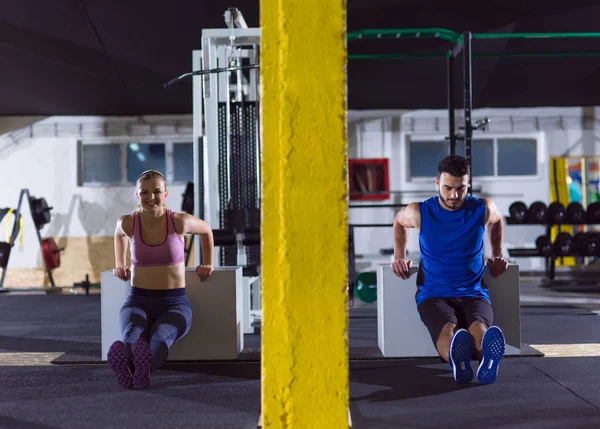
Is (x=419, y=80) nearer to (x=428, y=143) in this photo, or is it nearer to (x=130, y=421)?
(x=428, y=143)

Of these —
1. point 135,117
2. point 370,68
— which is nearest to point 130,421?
point 370,68

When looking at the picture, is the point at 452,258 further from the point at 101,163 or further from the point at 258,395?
the point at 101,163

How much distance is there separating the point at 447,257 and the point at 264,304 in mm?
1392

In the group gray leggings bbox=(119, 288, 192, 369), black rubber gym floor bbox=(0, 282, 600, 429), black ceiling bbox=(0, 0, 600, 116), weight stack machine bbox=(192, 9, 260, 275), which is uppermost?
black ceiling bbox=(0, 0, 600, 116)

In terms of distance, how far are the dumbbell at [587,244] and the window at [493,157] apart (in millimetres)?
1343

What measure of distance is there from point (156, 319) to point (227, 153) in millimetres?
1648

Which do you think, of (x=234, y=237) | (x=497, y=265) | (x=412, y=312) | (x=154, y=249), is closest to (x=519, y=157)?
(x=234, y=237)

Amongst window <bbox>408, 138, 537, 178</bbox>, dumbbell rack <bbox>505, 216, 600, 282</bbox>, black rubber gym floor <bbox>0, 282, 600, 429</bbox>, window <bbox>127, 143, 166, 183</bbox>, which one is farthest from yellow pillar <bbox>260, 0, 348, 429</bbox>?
window <bbox>127, 143, 166, 183</bbox>

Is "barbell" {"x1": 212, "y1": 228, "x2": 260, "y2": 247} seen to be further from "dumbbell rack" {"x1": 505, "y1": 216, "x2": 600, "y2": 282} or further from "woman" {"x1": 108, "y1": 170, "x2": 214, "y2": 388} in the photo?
"dumbbell rack" {"x1": 505, "y1": 216, "x2": 600, "y2": 282}

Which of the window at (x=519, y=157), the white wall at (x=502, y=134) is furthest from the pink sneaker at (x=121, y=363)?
the window at (x=519, y=157)

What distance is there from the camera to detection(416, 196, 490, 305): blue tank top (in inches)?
116

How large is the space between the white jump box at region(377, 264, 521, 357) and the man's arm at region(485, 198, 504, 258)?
15cm

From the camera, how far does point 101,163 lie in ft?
27.1

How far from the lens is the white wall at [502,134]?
796cm
